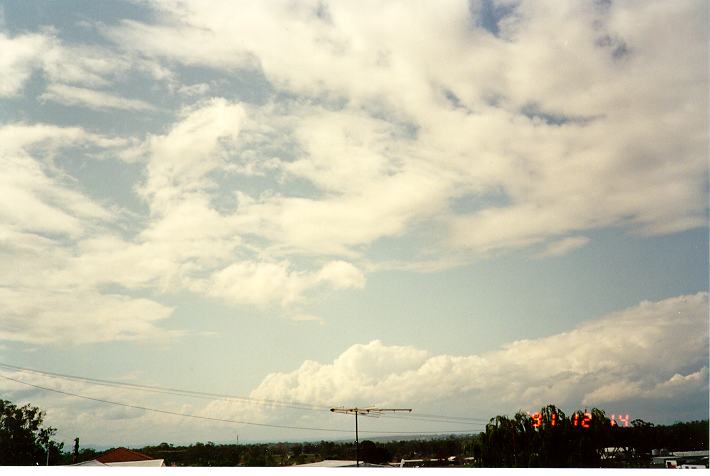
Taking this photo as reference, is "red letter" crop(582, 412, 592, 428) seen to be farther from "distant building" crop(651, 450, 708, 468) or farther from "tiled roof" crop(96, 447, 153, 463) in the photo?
"tiled roof" crop(96, 447, 153, 463)

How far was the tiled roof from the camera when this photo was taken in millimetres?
24702

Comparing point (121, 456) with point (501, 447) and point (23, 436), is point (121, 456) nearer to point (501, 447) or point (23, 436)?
point (23, 436)

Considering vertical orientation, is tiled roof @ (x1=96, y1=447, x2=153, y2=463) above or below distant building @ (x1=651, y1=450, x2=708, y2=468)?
above

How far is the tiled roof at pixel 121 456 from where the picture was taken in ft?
81.0

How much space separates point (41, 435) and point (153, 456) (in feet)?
16.7

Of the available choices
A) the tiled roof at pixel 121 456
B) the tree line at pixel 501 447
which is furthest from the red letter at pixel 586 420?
the tiled roof at pixel 121 456

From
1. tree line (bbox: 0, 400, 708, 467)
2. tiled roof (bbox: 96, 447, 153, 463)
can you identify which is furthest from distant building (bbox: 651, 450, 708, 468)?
tiled roof (bbox: 96, 447, 153, 463)

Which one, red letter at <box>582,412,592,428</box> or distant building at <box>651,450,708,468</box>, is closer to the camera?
distant building at <box>651,450,708,468</box>

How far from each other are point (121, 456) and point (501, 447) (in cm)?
1646

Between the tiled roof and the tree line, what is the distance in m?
0.92

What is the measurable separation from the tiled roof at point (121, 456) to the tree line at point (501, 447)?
919mm
